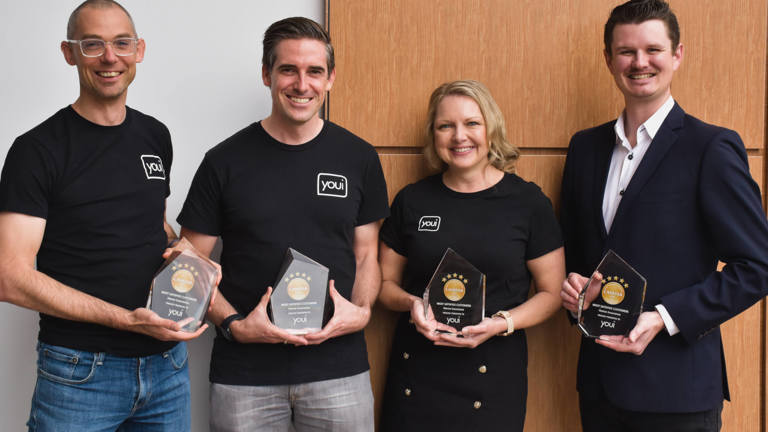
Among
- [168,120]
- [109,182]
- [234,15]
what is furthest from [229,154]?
[234,15]

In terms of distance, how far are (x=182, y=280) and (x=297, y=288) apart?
33 centimetres

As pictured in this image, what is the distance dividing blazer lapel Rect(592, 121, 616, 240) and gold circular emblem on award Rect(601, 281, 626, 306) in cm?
26

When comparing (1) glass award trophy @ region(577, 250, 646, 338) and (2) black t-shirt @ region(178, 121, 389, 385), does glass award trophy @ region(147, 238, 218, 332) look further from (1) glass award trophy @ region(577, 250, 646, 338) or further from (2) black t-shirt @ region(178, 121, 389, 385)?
(1) glass award trophy @ region(577, 250, 646, 338)

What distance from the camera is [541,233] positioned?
192cm

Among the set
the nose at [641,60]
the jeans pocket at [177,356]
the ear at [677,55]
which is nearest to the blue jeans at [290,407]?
the jeans pocket at [177,356]

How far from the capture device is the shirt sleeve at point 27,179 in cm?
147

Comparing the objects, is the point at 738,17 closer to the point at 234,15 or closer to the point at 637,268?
the point at 637,268

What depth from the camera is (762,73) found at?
229 centimetres

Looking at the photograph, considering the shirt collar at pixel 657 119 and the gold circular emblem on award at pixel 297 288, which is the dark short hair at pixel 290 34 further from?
the shirt collar at pixel 657 119

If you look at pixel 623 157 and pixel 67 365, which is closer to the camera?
pixel 67 365

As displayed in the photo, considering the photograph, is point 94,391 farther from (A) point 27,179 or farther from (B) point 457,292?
(B) point 457,292

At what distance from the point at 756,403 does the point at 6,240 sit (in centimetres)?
297

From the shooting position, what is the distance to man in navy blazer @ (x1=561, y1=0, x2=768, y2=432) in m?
1.66

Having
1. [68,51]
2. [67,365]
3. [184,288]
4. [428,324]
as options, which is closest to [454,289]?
[428,324]
